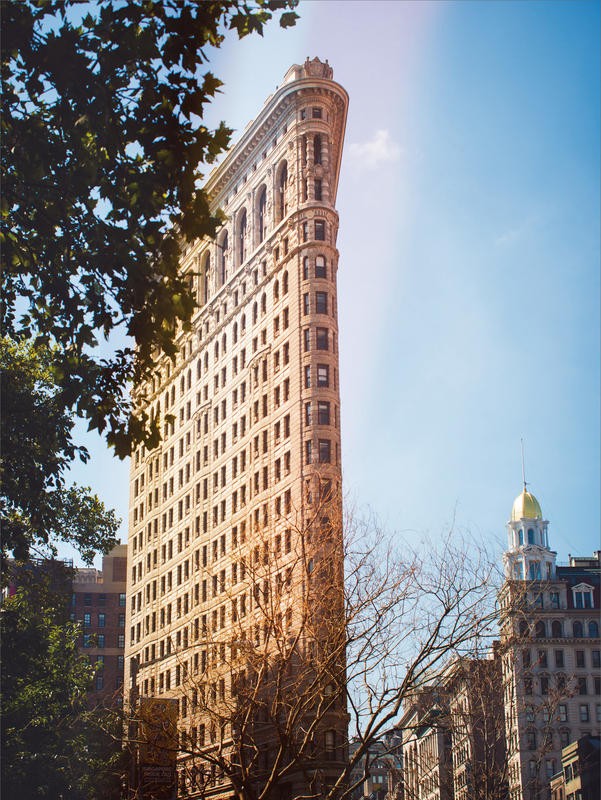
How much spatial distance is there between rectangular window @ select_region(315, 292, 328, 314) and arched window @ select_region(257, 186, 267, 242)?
12.3m

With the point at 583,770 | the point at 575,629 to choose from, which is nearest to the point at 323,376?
the point at 583,770

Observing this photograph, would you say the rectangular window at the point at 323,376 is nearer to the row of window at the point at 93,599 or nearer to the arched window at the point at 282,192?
the arched window at the point at 282,192

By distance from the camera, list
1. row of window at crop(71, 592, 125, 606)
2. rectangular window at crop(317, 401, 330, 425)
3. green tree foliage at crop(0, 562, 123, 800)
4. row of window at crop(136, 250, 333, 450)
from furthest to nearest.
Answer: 1. row of window at crop(71, 592, 125, 606)
2. row of window at crop(136, 250, 333, 450)
3. rectangular window at crop(317, 401, 330, 425)
4. green tree foliage at crop(0, 562, 123, 800)

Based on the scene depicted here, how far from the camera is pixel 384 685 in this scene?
99.1ft

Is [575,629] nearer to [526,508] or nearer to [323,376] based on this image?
[526,508]

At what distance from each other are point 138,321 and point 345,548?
2168 centimetres

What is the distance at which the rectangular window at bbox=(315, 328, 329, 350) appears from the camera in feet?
268

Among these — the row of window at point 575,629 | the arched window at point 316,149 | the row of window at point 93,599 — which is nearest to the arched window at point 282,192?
the arched window at point 316,149

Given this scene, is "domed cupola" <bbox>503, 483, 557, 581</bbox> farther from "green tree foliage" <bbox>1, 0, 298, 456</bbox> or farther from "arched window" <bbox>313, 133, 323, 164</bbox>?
"green tree foliage" <bbox>1, 0, 298, 456</bbox>

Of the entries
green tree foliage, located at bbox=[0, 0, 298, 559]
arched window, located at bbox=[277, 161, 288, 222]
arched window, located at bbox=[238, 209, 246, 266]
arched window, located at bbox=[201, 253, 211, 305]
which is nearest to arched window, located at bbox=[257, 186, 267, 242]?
arched window, located at bbox=[277, 161, 288, 222]

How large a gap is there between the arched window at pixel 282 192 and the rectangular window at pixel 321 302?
941 cm

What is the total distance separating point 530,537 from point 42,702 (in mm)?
108498

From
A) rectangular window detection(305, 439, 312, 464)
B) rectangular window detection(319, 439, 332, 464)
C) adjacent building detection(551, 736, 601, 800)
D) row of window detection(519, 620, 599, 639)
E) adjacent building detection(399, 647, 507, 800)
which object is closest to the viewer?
adjacent building detection(399, 647, 507, 800)

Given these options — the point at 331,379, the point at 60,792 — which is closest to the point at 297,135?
the point at 331,379
